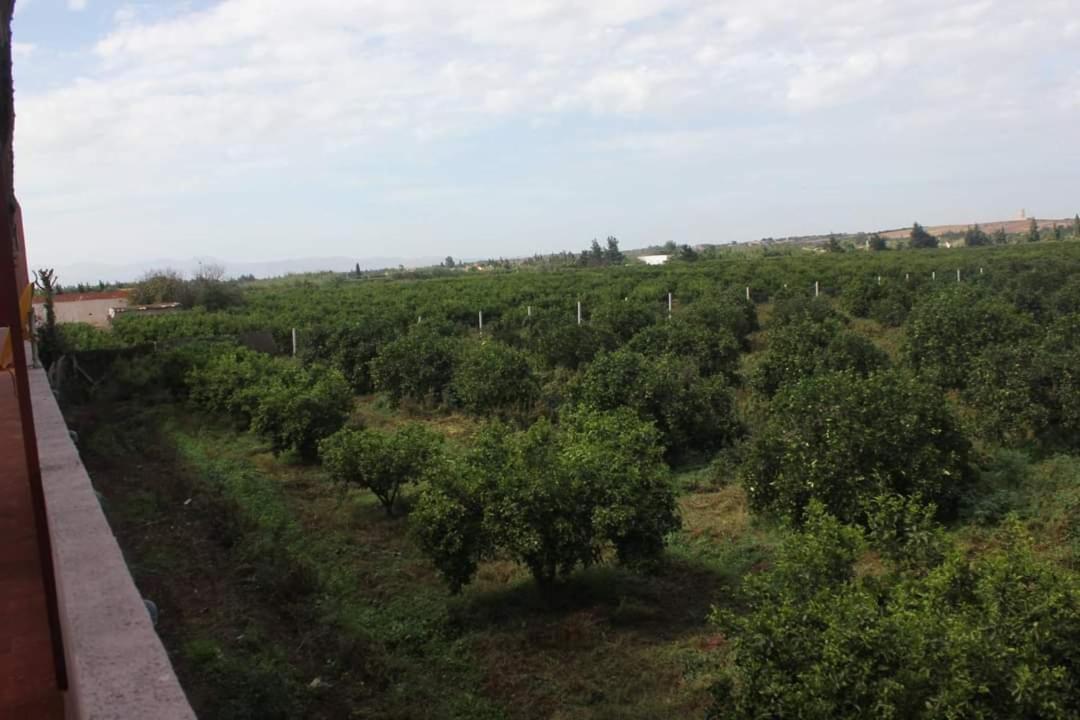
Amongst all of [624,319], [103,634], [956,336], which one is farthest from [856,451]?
[624,319]

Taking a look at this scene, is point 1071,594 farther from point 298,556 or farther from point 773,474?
point 298,556

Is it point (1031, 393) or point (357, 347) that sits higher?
point (357, 347)

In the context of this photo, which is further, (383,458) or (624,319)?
(624,319)

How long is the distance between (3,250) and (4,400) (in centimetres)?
859

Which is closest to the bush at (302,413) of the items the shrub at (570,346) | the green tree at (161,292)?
the shrub at (570,346)

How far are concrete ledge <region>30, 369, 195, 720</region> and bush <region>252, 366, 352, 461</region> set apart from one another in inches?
296

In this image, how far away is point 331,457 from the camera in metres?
9.96

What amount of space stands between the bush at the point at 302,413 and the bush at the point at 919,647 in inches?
340

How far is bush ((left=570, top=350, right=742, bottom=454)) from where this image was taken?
11328 mm

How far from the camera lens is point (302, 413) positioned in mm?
12266

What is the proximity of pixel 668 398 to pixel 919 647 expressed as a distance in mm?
7391

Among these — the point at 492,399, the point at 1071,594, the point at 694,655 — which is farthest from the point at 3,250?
the point at 492,399

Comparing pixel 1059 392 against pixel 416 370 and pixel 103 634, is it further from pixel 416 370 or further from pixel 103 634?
pixel 416 370

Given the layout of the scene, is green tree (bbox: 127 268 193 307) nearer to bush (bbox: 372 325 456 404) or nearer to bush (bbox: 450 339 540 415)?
bush (bbox: 372 325 456 404)
